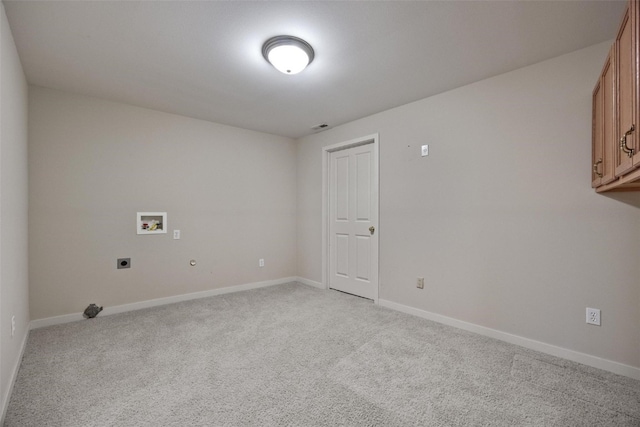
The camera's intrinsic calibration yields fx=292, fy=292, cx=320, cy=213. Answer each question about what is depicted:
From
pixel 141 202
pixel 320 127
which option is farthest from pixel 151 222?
pixel 320 127

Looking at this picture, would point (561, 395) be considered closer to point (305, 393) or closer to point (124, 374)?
point (305, 393)

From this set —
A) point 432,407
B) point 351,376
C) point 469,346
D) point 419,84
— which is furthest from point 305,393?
point 419,84

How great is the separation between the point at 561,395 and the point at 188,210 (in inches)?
156

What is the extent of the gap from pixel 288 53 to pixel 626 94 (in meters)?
1.97

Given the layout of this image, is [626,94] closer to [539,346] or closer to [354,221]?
[539,346]

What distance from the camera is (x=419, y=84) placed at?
9.27 ft

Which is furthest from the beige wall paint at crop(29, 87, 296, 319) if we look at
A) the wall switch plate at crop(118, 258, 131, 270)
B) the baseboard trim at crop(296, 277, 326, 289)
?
the baseboard trim at crop(296, 277, 326, 289)

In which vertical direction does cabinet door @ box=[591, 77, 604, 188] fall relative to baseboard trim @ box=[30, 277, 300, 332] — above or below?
above

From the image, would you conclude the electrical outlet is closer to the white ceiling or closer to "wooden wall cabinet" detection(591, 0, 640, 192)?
"wooden wall cabinet" detection(591, 0, 640, 192)

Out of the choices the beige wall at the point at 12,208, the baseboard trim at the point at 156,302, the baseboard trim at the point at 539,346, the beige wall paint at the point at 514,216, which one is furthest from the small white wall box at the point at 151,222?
the baseboard trim at the point at 539,346

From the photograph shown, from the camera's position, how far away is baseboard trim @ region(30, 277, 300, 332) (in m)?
2.92

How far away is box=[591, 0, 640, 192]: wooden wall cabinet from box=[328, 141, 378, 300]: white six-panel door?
207 cm

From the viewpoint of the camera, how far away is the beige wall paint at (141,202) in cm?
294

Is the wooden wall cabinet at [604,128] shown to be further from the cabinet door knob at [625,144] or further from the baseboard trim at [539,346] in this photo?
the baseboard trim at [539,346]
